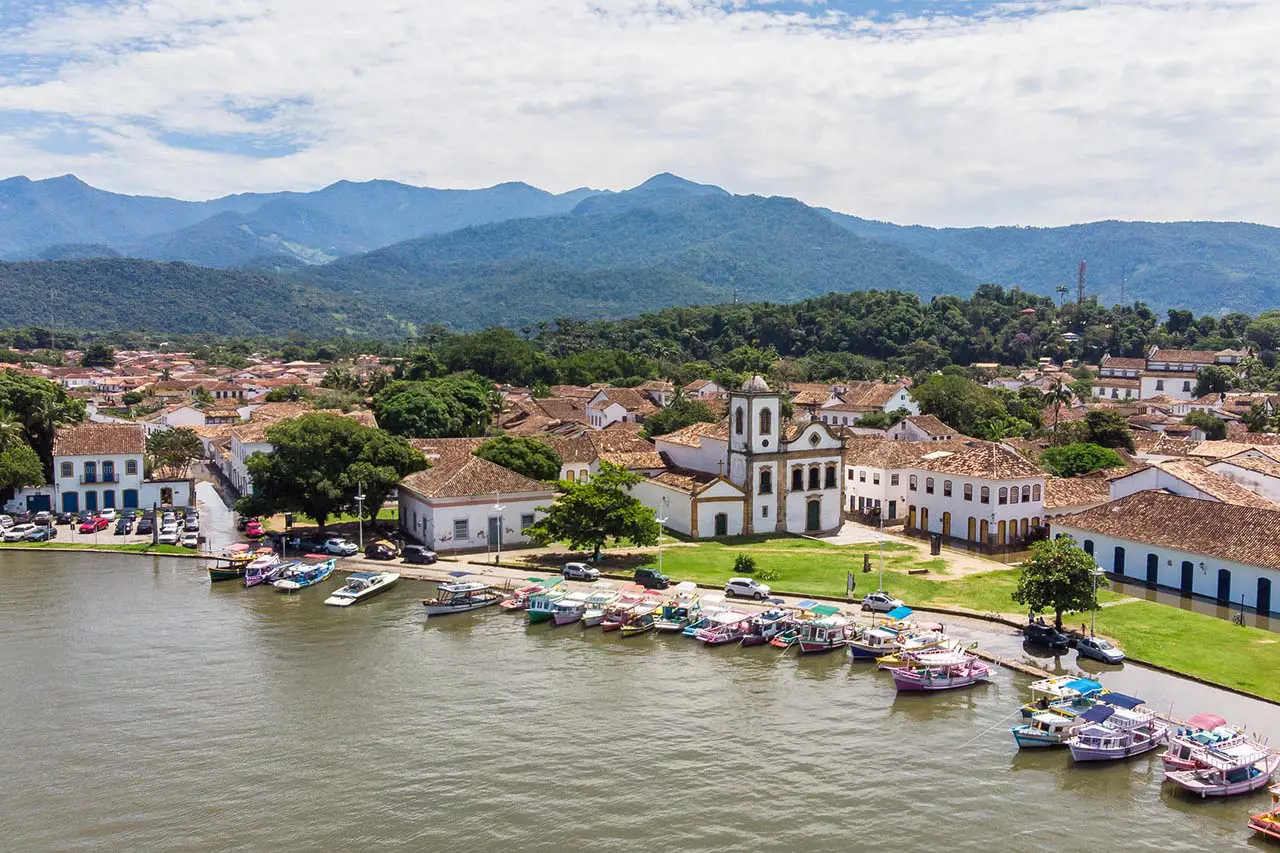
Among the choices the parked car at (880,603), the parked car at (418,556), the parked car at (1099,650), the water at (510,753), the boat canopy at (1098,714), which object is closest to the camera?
the water at (510,753)

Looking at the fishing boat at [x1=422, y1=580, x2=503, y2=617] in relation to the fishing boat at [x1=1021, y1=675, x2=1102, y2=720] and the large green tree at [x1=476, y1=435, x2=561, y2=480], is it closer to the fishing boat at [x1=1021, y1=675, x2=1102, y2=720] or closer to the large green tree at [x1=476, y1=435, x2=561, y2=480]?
the large green tree at [x1=476, y1=435, x2=561, y2=480]

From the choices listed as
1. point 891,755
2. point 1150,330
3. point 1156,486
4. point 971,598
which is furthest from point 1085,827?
point 1150,330

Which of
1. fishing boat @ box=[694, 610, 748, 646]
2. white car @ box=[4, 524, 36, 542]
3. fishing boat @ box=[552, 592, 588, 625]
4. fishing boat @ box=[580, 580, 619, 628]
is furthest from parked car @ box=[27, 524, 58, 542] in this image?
fishing boat @ box=[694, 610, 748, 646]

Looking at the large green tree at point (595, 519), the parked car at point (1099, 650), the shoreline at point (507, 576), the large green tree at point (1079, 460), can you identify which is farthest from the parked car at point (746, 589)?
the large green tree at point (1079, 460)

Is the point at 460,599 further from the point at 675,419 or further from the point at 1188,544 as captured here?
the point at 675,419

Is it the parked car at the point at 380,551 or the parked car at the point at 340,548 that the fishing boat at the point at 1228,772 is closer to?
the parked car at the point at 380,551

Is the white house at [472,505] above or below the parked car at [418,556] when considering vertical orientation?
above

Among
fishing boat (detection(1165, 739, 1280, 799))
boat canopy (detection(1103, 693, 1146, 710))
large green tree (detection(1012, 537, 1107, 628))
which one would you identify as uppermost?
large green tree (detection(1012, 537, 1107, 628))
